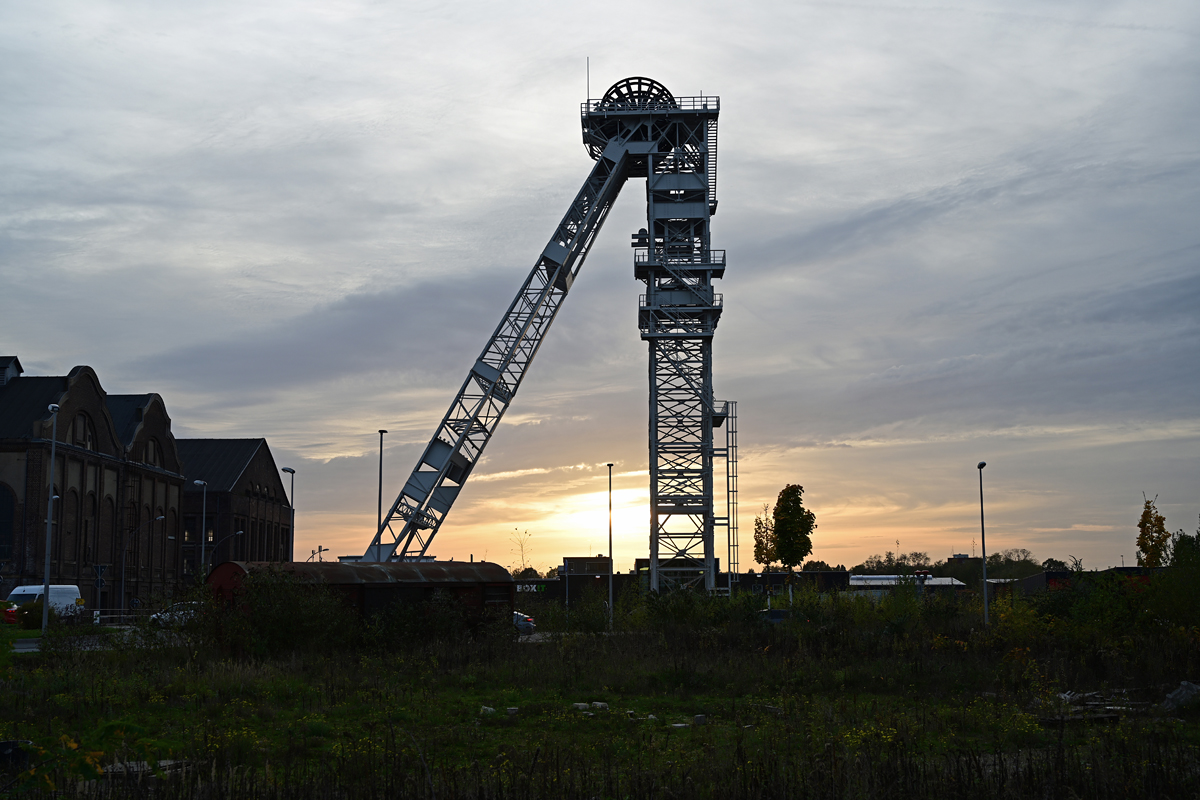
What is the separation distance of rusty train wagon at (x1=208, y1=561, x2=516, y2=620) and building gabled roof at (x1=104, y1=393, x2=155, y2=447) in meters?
43.8

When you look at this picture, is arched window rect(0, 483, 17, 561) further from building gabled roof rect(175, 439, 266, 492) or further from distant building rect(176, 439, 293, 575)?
building gabled roof rect(175, 439, 266, 492)

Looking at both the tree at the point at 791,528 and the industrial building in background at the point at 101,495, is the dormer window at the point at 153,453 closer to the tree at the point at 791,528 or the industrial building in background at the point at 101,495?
the industrial building in background at the point at 101,495

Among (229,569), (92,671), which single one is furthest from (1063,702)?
(229,569)

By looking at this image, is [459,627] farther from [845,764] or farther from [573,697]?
[845,764]

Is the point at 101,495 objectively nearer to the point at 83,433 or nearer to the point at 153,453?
the point at 83,433

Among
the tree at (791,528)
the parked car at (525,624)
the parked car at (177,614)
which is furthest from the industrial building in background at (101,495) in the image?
the tree at (791,528)

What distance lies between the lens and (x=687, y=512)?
46312 mm

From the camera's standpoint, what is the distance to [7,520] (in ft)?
180

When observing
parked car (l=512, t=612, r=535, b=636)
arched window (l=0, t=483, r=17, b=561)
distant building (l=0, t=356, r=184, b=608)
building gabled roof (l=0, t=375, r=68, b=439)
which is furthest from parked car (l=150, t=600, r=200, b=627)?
building gabled roof (l=0, t=375, r=68, b=439)

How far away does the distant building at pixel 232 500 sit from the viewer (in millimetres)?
80750

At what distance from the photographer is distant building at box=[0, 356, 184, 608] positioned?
5503cm

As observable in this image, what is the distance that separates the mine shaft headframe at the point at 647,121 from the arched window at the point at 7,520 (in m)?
37.1

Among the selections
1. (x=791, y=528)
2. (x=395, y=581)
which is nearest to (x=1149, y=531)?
(x=791, y=528)

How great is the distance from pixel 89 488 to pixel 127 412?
1102cm
